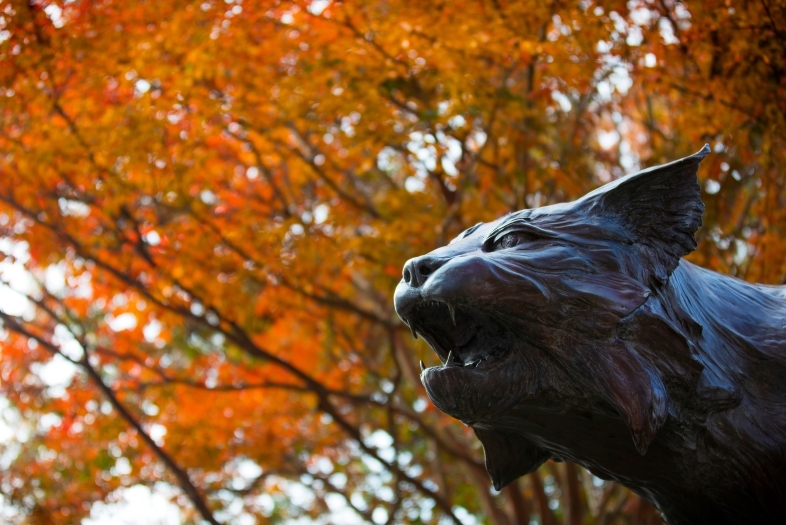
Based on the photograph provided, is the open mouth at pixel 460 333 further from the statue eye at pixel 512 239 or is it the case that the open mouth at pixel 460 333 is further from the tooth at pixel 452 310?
the statue eye at pixel 512 239

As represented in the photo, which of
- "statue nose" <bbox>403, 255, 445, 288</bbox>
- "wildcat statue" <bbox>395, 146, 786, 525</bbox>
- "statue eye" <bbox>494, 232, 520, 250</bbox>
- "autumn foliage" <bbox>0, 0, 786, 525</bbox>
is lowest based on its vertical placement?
"autumn foliage" <bbox>0, 0, 786, 525</bbox>

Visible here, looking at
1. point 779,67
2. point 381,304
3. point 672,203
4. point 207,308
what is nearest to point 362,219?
point 381,304

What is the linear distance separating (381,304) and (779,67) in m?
4.39

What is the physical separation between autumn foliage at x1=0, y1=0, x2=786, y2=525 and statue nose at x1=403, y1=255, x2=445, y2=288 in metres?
2.87

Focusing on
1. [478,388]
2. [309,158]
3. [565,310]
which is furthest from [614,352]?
[309,158]

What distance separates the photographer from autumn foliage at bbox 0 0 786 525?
536 centimetres

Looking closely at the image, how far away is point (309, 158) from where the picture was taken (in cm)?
761

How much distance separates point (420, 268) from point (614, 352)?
47 centimetres

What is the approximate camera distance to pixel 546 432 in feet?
7.05

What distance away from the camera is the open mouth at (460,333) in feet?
6.72

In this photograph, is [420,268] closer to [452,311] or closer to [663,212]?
[452,311]

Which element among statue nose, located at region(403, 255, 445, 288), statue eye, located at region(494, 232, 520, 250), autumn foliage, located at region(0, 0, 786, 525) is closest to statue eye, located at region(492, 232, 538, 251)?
statue eye, located at region(494, 232, 520, 250)

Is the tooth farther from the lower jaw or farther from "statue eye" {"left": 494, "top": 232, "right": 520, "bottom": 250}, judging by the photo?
"statue eye" {"left": 494, "top": 232, "right": 520, "bottom": 250}

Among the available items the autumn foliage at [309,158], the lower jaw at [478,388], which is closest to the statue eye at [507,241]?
the lower jaw at [478,388]
